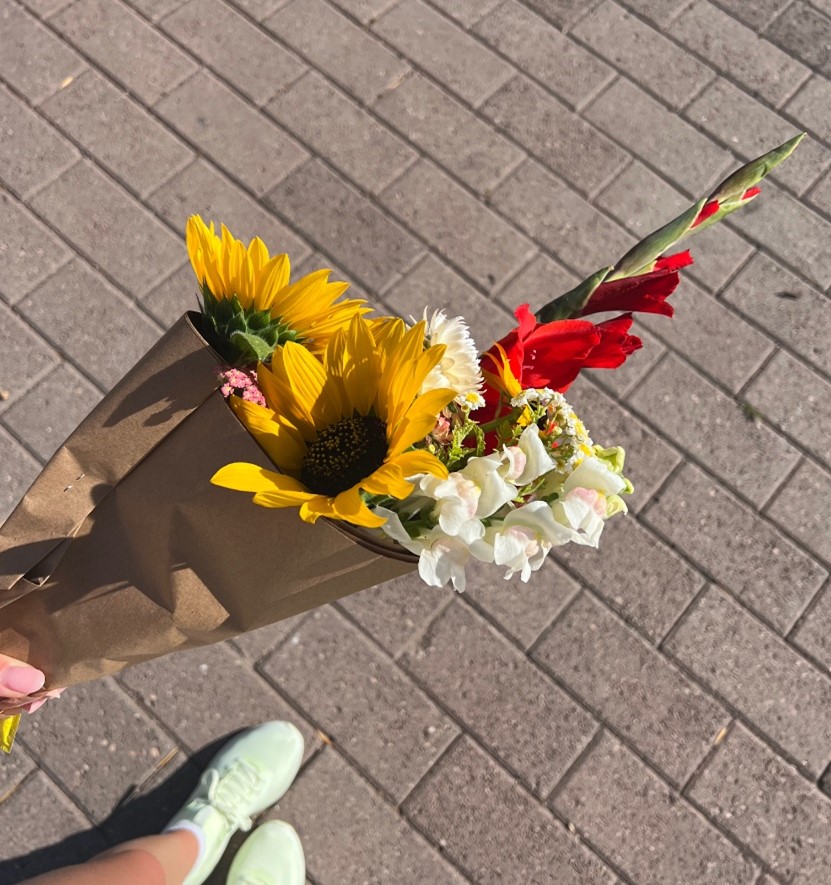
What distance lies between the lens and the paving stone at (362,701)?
2395mm

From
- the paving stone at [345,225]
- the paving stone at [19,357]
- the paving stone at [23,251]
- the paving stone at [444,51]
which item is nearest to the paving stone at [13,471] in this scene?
the paving stone at [19,357]

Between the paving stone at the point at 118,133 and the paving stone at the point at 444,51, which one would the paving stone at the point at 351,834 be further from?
the paving stone at the point at 444,51

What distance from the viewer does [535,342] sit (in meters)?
0.86

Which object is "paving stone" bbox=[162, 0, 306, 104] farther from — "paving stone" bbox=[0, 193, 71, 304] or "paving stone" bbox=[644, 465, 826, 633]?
"paving stone" bbox=[644, 465, 826, 633]

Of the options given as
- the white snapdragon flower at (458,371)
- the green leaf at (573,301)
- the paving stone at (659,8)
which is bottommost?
the white snapdragon flower at (458,371)

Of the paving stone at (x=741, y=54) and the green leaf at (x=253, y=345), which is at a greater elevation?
the paving stone at (x=741, y=54)

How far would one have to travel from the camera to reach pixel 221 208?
9.71 ft

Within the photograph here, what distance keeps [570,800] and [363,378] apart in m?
1.91

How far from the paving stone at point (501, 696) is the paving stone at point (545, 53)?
199 cm

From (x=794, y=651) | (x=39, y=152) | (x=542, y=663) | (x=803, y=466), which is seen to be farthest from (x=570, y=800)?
(x=39, y=152)

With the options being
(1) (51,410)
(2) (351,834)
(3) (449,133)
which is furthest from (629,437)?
(1) (51,410)

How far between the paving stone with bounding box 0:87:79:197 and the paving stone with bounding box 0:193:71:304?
3.4 inches

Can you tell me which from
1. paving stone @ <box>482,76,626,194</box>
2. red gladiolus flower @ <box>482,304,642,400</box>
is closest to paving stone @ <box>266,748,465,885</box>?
red gladiolus flower @ <box>482,304,642,400</box>

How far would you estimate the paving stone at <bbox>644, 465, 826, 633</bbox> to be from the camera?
8.60 ft
